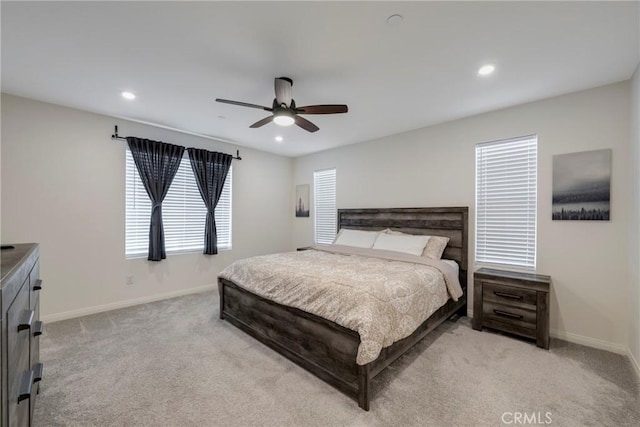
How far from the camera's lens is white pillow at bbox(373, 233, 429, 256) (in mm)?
3525

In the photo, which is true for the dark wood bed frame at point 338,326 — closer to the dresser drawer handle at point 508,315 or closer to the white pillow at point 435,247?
the white pillow at point 435,247

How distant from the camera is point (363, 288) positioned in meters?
2.12

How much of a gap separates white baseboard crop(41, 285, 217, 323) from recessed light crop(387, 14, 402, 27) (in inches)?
178

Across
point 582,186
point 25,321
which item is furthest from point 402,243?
point 25,321

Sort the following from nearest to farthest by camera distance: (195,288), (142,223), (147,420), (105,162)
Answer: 1. (147,420)
2. (105,162)
3. (142,223)
4. (195,288)

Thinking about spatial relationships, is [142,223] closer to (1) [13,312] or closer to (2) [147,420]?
(2) [147,420]

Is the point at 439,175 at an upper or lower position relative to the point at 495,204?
upper

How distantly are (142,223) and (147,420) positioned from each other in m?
2.95

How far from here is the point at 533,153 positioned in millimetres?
3104

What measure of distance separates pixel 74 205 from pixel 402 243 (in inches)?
171

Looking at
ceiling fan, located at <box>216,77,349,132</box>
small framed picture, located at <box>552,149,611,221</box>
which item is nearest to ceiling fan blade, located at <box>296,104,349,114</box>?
ceiling fan, located at <box>216,77,349,132</box>

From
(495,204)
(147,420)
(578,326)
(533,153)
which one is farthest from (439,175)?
(147,420)

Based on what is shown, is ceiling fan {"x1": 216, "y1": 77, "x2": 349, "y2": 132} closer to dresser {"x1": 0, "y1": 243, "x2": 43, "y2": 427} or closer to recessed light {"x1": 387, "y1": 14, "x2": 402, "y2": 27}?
recessed light {"x1": 387, "y1": 14, "x2": 402, "y2": 27}

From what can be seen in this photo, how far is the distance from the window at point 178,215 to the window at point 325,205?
176 centimetres
